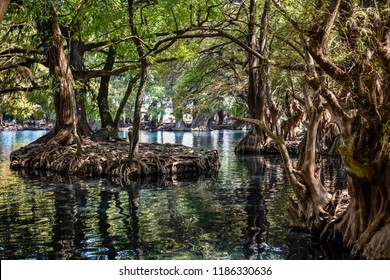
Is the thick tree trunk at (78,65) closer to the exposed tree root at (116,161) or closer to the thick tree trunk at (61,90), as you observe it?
the thick tree trunk at (61,90)

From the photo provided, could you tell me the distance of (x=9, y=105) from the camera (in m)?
26.2

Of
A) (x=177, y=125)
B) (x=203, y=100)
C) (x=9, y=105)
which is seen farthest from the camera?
(x=177, y=125)

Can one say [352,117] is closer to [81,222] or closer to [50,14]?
[81,222]

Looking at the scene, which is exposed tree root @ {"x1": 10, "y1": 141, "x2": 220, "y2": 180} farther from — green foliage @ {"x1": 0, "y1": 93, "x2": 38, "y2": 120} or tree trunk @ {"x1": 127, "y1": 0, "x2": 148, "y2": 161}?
green foliage @ {"x1": 0, "y1": 93, "x2": 38, "y2": 120}

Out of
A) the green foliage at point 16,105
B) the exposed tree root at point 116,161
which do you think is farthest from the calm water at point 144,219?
the green foliage at point 16,105

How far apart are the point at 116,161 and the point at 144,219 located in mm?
7870

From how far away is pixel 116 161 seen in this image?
18562 millimetres

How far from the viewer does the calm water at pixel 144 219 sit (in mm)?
8406

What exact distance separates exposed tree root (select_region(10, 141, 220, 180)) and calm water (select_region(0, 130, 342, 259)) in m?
1.10

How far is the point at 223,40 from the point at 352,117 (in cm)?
2305

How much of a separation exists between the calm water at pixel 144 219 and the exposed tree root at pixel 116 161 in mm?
1097

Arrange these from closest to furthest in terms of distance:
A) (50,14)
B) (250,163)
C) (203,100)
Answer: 1. (50,14)
2. (250,163)
3. (203,100)

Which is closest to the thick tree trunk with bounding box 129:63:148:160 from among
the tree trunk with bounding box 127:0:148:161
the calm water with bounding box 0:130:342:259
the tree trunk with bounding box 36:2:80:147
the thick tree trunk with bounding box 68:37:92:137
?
the tree trunk with bounding box 127:0:148:161

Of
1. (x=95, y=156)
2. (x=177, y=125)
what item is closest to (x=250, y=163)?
(x=95, y=156)
